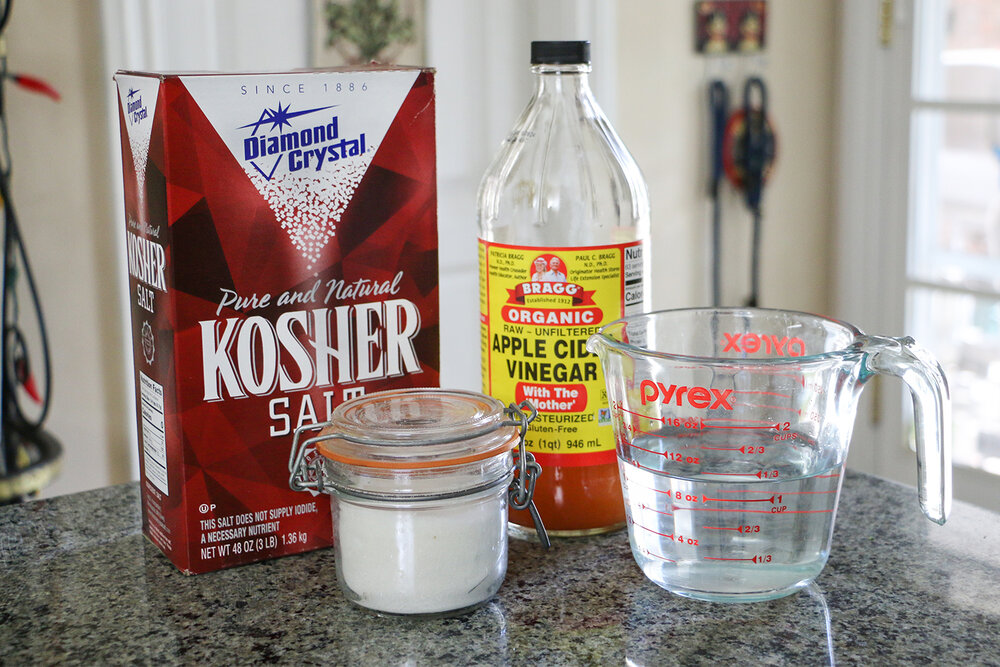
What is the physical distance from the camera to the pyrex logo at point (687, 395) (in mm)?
612

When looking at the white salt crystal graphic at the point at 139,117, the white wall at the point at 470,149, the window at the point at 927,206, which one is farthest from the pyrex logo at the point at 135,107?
the window at the point at 927,206

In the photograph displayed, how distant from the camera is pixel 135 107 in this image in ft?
2.20

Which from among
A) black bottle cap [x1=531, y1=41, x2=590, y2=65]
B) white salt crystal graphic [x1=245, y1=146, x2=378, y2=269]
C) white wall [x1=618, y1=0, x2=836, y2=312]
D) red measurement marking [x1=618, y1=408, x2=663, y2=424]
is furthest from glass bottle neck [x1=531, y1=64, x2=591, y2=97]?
white wall [x1=618, y1=0, x2=836, y2=312]

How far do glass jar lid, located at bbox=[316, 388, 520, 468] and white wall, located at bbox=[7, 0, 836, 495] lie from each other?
1292 millimetres

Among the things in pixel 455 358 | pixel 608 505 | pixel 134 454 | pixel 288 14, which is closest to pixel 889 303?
pixel 455 358

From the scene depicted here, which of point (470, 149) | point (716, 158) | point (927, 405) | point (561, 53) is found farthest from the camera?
point (716, 158)

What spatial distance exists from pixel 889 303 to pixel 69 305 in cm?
173

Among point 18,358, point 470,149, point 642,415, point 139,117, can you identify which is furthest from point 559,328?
point 470,149

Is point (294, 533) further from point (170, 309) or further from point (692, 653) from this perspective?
point (692, 653)

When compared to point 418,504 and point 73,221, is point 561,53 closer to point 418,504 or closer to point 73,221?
point 418,504

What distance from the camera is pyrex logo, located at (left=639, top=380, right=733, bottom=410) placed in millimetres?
612

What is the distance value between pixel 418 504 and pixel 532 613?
0.10m

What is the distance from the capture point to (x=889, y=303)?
2.40 meters

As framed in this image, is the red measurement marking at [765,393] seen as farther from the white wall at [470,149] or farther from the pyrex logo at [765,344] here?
the white wall at [470,149]
